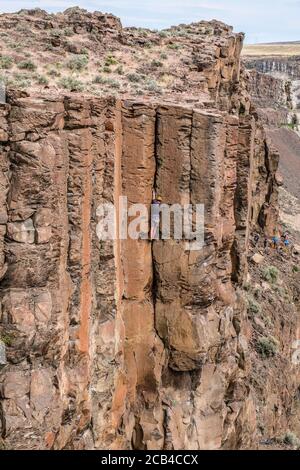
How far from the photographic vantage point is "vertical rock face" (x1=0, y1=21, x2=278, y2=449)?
11672 millimetres

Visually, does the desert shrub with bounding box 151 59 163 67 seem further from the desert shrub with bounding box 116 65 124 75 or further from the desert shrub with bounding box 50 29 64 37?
the desert shrub with bounding box 50 29 64 37

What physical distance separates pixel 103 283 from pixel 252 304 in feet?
51.4

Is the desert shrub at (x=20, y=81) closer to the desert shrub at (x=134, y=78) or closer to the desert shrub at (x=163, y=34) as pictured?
the desert shrub at (x=134, y=78)

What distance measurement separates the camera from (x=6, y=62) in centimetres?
1628

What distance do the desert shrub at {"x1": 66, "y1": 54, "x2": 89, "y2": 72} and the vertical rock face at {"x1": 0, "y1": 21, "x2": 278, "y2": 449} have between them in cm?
402

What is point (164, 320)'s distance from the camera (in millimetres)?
15727

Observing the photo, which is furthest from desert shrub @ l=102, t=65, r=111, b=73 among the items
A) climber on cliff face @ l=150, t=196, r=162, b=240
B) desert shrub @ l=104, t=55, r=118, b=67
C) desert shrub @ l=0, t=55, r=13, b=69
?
climber on cliff face @ l=150, t=196, r=162, b=240

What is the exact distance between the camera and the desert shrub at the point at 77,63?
695 inches

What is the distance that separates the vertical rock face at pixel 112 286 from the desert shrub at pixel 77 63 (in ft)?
13.2

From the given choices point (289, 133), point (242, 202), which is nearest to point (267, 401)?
point (242, 202)

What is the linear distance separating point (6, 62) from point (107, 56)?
4858 millimetres

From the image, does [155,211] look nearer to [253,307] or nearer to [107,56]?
[107,56]

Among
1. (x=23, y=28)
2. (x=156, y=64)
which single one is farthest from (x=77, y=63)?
(x=23, y=28)
